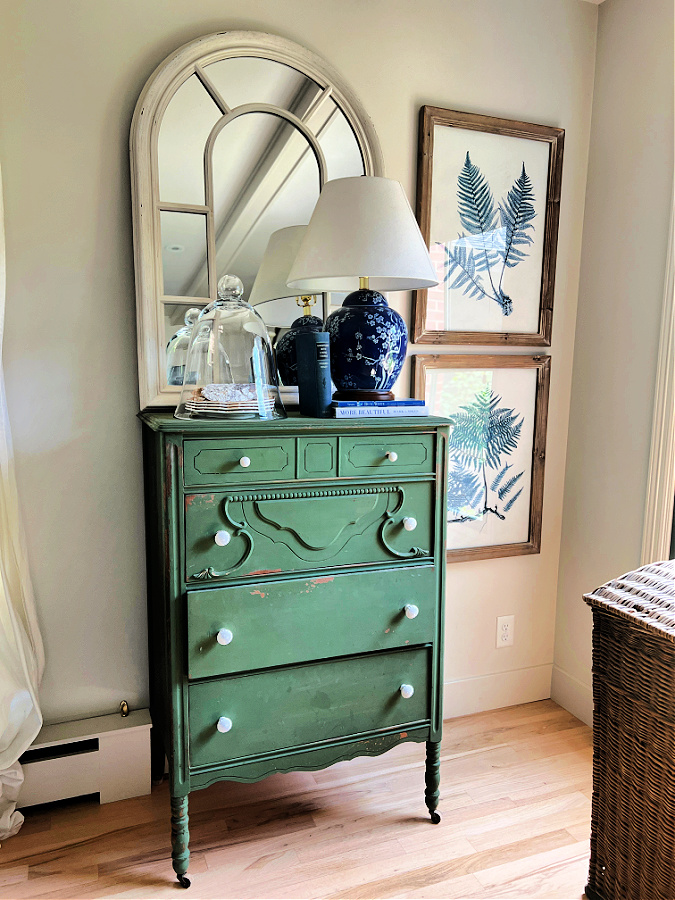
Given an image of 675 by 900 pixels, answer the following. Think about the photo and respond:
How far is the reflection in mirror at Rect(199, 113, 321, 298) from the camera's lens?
1.86 meters

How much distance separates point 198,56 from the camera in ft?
5.83

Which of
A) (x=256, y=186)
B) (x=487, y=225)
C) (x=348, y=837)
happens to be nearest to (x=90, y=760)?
(x=348, y=837)

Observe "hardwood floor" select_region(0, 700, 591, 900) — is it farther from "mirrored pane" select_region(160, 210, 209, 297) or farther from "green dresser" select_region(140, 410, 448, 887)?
"mirrored pane" select_region(160, 210, 209, 297)

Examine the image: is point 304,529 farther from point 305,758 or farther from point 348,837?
point 348,837

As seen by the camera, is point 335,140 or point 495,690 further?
point 495,690

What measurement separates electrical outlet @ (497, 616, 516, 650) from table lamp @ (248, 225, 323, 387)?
120 centimetres

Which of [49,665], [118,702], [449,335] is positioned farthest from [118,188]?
[118,702]

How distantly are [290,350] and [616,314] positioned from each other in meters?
1.14

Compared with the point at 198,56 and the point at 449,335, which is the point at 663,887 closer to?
the point at 449,335

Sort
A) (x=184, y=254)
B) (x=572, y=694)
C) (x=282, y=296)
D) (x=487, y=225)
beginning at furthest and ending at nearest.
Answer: (x=572, y=694) → (x=487, y=225) → (x=282, y=296) → (x=184, y=254)

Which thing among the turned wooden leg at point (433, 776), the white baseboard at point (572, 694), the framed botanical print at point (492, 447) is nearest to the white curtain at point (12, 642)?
the turned wooden leg at point (433, 776)

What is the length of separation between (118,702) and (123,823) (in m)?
0.32

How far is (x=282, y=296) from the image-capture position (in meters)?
1.96

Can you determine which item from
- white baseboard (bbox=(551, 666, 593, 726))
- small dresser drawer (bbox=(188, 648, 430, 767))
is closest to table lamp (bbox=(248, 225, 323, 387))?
small dresser drawer (bbox=(188, 648, 430, 767))
